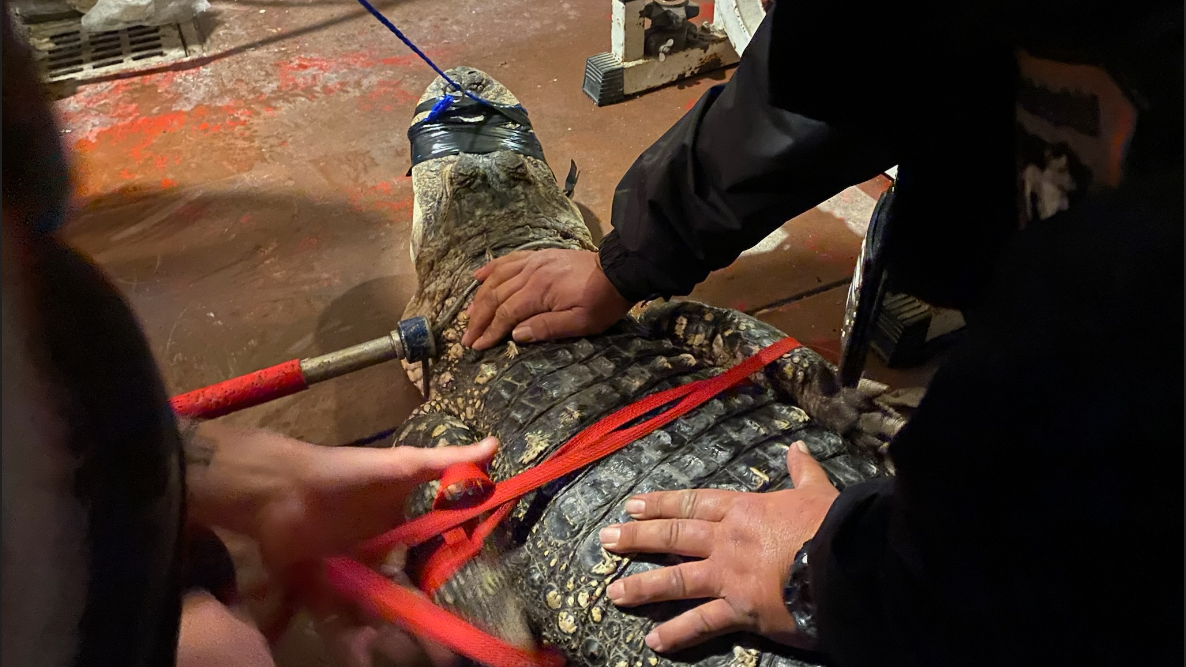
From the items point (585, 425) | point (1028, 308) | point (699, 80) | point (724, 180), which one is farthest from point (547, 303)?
point (699, 80)

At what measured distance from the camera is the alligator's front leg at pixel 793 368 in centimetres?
136

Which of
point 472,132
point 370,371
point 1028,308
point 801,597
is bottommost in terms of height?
Result: point 370,371

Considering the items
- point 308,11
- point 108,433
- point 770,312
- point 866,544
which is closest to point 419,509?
point 866,544

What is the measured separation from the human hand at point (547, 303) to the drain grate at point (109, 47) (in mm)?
2306

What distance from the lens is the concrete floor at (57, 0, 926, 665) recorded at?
192 centimetres

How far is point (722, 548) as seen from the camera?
37.7 inches

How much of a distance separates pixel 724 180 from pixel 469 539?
2.39 ft

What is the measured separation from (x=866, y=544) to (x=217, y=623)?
67cm

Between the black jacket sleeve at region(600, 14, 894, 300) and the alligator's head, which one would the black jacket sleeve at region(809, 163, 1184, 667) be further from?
the alligator's head

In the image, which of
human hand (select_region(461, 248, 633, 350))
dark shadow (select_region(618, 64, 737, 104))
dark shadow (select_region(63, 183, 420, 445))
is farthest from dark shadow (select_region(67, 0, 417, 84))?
human hand (select_region(461, 248, 633, 350))

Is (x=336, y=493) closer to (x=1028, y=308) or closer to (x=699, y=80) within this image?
(x=1028, y=308)

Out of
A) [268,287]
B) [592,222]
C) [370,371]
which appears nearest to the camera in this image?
[370,371]

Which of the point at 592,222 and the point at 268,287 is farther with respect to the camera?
the point at 592,222

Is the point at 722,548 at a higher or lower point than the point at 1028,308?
lower
